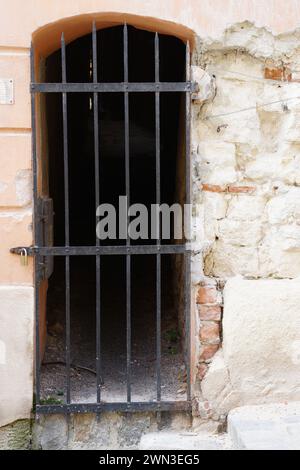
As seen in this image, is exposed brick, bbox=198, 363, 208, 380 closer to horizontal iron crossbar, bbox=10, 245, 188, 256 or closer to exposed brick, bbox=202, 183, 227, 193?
horizontal iron crossbar, bbox=10, 245, 188, 256

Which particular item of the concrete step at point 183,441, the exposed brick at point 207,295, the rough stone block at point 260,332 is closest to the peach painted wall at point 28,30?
the concrete step at point 183,441

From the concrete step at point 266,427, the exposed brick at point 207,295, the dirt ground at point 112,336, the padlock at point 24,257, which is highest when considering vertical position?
the padlock at point 24,257

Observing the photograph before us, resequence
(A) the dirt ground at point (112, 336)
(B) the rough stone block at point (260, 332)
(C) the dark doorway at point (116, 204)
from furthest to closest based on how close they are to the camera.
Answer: (C) the dark doorway at point (116, 204), (A) the dirt ground at point (112, 336), (B) the rough stone block at point (260, 332)

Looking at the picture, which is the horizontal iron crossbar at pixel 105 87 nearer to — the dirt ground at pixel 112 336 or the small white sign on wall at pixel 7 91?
the small white sign on wall at pixel 7 91

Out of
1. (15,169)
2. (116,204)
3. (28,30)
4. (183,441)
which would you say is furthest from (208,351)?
(116,204)

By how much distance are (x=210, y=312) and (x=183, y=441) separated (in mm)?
699

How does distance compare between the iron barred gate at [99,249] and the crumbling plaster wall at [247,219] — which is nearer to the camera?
the iron barred gate at [99,249]

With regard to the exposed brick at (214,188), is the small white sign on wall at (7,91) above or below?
above

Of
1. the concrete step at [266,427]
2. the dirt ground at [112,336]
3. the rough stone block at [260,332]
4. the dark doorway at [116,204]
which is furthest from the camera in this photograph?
the dark doorway at [116,204]

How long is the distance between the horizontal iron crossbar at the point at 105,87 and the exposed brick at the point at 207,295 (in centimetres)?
106

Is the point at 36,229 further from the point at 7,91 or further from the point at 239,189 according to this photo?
the point at 239,189

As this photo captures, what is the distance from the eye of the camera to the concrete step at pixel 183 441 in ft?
10.4

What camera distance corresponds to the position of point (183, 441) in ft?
10.7

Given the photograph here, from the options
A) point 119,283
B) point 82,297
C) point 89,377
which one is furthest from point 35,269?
point 119,283
